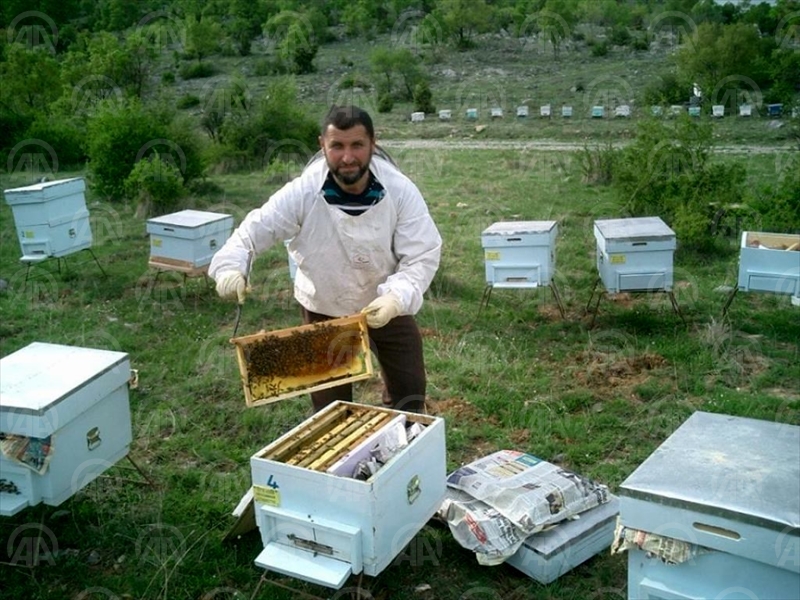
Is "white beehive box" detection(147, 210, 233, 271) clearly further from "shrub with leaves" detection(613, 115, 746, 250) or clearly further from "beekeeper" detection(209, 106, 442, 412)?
"shrub with leaves" detection(613, 115, 746, 250)

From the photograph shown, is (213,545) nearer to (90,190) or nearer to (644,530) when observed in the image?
(644,530)

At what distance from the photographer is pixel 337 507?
263 cm

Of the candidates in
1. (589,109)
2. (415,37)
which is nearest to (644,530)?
(589,109)

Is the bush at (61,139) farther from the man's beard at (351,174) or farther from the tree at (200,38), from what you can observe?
the tree at (200,38)

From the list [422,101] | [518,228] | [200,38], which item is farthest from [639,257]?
[200,38]

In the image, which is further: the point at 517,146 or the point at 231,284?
the point at 517,146

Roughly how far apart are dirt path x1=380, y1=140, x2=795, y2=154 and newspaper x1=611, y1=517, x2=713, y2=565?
12677mm

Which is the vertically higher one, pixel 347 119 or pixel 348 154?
pixel 347 119

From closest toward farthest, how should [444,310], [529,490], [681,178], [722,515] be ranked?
[722,515], [529,490], [444,310], [681,178]

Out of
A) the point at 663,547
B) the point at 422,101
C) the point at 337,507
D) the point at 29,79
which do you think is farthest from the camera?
the point at 422,101

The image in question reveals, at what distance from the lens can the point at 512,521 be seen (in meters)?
3.14

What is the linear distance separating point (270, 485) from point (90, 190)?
1082 cm

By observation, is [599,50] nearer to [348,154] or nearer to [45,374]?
[348,154]

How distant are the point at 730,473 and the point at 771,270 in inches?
140
